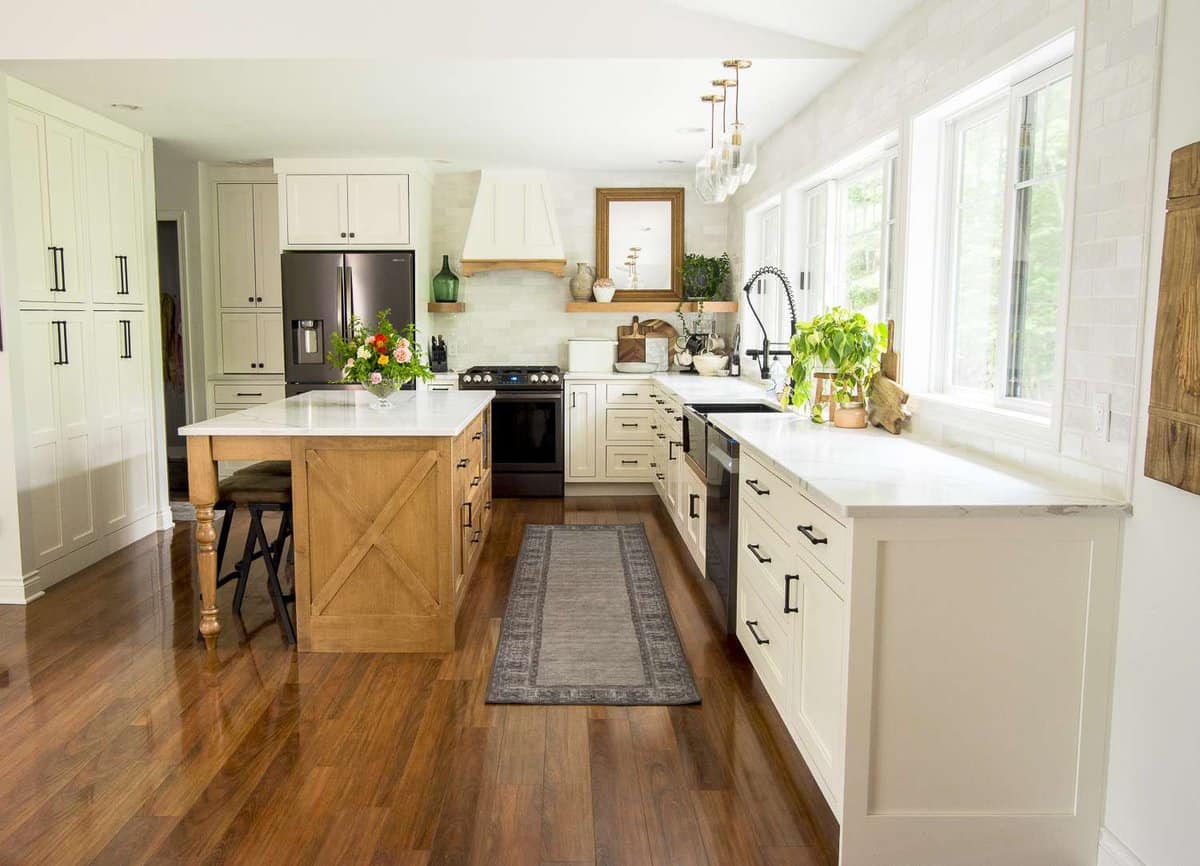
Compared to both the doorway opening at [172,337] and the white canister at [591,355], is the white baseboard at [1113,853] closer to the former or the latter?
the white canister at [591,355]

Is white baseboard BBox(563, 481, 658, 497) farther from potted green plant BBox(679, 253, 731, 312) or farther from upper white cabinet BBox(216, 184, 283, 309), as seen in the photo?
upper white cabinet BBox(216, 184, 283, 309)

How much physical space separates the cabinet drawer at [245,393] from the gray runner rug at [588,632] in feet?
9.51

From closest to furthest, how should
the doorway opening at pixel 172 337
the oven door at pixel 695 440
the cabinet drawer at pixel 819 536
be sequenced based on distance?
1. the cabinet drawer at pixel 819 536
2. the oven door at pixel 695 440
3. the doorway opening at pixel 172 337

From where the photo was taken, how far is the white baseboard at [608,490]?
6910 mm

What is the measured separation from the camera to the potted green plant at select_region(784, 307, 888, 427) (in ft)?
11.7

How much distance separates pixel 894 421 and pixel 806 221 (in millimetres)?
2191

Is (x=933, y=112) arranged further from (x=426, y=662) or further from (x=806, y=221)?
(x=426, y=662)

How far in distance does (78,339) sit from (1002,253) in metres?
4.49

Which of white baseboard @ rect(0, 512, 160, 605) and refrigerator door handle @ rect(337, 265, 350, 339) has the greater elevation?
refrigerator door handle @ rect(337, 265, 350, 339)

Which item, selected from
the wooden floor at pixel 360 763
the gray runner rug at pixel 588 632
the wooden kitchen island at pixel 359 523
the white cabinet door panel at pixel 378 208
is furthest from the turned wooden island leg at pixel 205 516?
the white cabinet door panel at pixel 378 208

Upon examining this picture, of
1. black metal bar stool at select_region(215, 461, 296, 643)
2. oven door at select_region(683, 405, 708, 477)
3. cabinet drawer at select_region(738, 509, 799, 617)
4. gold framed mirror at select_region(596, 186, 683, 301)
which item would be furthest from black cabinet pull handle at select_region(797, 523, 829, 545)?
gold framed mirror at select_region(596, 186, 683, 301)

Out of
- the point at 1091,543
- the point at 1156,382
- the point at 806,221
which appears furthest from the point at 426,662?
the point at 806,221

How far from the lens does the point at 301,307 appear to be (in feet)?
21.6

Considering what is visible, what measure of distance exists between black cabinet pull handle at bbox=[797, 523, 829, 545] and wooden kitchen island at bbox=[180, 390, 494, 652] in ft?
5.04
